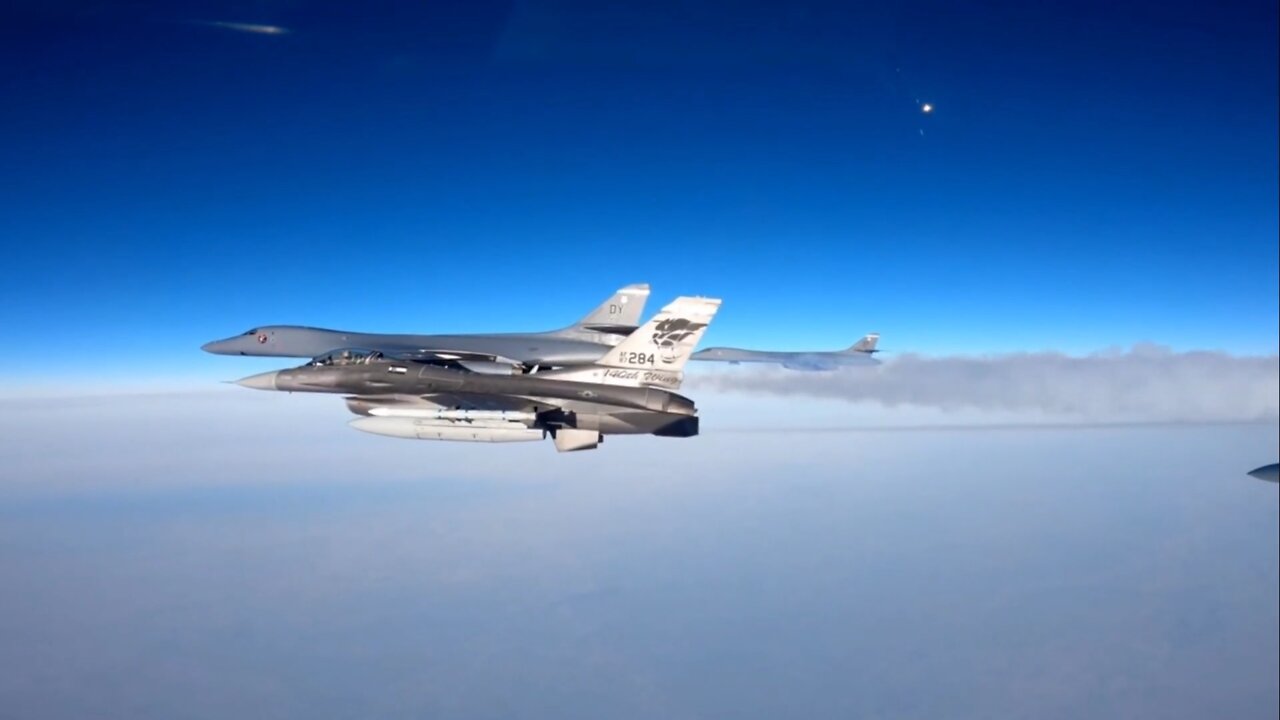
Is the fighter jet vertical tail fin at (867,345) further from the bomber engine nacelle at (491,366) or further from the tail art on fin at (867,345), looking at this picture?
the bomber engine nacelle at (491,366)

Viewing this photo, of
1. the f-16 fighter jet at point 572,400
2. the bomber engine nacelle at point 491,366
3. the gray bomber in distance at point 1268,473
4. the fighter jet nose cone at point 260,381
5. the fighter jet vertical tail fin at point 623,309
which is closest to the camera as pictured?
the gray bomber in distance at point 1268,473

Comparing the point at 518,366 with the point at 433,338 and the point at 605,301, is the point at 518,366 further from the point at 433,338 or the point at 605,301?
the point at 605,301

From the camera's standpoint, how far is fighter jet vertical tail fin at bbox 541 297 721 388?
14070 mm

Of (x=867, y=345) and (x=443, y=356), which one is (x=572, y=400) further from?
(x=867, y=345)

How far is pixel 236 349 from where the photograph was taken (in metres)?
20.9

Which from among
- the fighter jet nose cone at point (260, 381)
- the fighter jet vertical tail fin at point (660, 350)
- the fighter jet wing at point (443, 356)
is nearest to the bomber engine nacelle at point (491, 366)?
the fighter jet wing at point (443, 356)

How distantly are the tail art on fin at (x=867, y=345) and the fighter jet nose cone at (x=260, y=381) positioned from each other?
61.5 ft

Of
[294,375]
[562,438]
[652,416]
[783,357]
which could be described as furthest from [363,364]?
[783,357]

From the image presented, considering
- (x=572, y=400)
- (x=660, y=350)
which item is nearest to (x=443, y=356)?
(x=572, y=400)

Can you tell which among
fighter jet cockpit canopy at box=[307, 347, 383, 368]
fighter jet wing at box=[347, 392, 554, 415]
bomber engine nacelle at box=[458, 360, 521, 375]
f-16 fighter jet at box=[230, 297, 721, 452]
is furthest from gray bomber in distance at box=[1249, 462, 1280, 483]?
fighter jet cockpit canopy at box=[307, 347, 383, 368]

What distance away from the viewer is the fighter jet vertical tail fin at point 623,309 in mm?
22359

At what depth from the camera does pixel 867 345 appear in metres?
24.5

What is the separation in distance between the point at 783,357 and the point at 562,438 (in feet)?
32.9

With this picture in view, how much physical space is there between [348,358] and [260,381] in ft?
7.21
